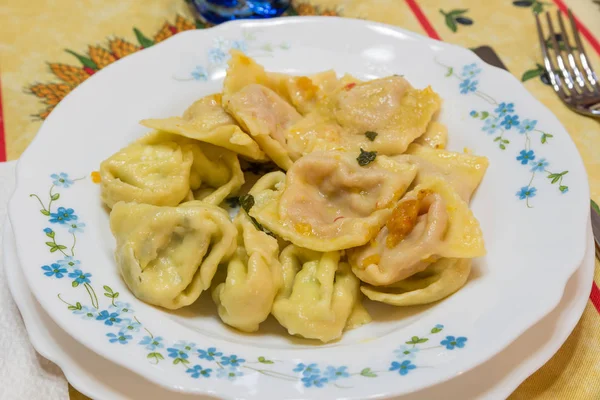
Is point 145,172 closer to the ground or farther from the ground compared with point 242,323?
farther from the ground

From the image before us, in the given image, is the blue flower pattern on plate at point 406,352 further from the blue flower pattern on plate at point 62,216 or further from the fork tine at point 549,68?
the fork tine at point 549,68

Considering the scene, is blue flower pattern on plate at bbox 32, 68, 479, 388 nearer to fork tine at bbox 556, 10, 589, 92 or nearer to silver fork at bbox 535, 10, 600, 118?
silver fork at bbox 535, 10, 600, 118

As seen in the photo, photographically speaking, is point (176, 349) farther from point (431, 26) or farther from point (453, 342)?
point (431, 26)

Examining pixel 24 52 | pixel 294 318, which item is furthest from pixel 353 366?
pixel 24 52

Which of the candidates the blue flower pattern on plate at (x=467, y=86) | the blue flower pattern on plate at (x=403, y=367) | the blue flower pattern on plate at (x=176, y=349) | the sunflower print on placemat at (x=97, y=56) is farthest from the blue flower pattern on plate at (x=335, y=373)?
the sunflower print on placemat at (x=97, y=56)

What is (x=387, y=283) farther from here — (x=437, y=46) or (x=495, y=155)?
(x=437, y=46)

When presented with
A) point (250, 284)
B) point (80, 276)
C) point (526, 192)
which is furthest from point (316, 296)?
point (526, 192)
